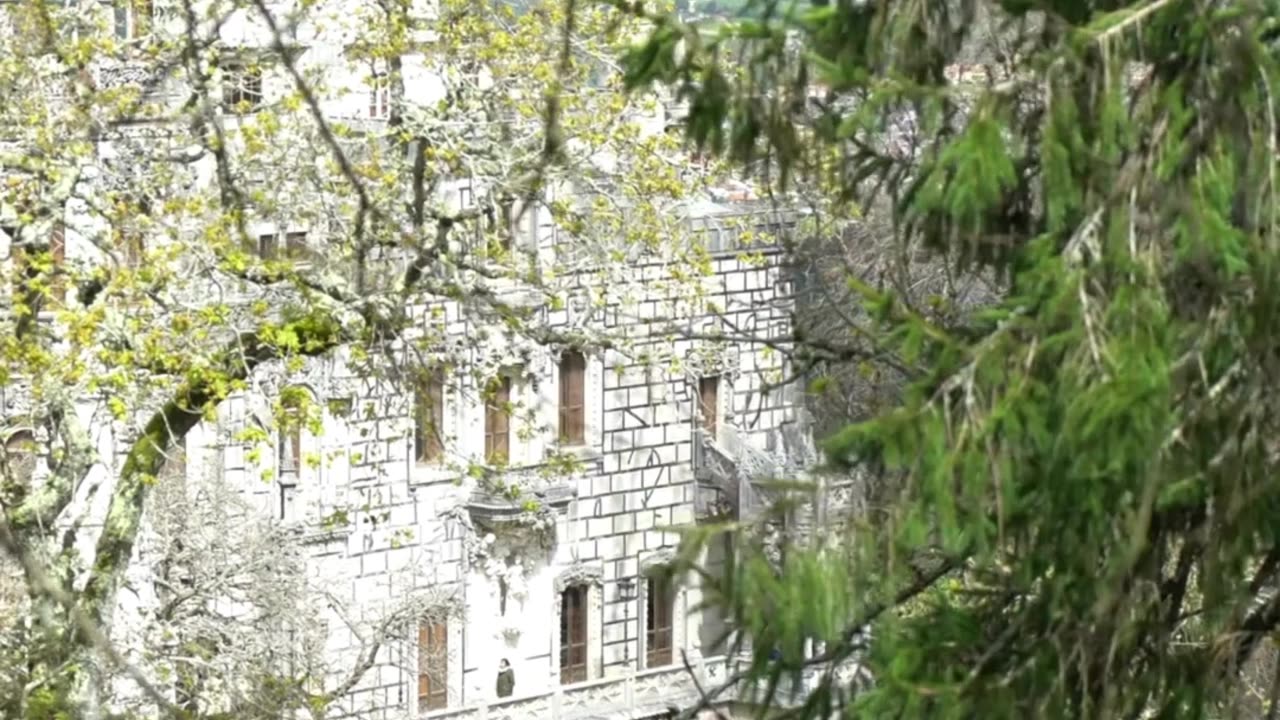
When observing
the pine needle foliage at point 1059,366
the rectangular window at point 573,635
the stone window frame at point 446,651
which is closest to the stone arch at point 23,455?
the stone window frame at point 446,651

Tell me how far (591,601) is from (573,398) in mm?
2281

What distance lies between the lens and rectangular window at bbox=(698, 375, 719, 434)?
2969 cm

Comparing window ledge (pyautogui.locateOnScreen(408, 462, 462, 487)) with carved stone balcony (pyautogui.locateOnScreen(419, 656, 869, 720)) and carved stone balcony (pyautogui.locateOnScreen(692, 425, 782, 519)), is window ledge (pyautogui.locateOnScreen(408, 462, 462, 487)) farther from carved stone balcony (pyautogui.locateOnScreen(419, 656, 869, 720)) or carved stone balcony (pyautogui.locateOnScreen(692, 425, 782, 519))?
carved stone balcony (pyautogui.locateOnScreen(692, 425, 782, 519))

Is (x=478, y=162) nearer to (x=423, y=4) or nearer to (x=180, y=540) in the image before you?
(x=423, y=4)

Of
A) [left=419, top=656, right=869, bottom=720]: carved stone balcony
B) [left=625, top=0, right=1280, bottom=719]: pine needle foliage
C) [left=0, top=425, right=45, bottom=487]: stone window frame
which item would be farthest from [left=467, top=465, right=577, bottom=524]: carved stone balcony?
[left=625, top=0, right=1280, bottom=719]: pine needle foliage

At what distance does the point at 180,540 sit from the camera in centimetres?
1875

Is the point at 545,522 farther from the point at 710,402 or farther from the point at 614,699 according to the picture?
the point at 710,402

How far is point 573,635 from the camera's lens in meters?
29.3

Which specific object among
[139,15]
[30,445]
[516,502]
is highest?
[139,15]

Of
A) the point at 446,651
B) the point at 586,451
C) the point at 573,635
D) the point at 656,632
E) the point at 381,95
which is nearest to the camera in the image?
the point at 381,95

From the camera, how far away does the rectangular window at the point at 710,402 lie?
1169 inches

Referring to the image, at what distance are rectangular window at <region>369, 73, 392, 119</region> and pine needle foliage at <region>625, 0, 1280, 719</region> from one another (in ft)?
20.5

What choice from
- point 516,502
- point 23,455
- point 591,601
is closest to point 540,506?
point 516,502

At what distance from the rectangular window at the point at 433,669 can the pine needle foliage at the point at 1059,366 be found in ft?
65.6
